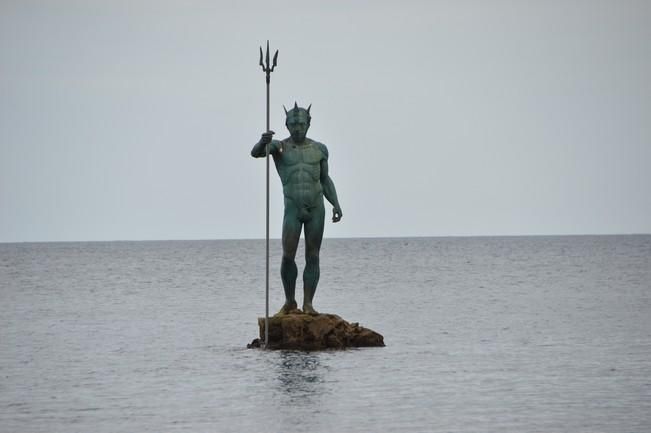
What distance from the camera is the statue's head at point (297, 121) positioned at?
23859 millimetres

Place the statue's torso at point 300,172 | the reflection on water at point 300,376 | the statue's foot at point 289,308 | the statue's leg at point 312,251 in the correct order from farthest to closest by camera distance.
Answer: the statue's foot at point 289,308 < the statue's leg at point 312,251 < the statue's torso at point 300,172 < the reflection on water at point 300,376

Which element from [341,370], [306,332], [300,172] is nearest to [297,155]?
[300,172]

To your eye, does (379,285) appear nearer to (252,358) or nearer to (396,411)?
(252,358)

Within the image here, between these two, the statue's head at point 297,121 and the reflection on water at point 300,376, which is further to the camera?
the statue's head at point 297,121

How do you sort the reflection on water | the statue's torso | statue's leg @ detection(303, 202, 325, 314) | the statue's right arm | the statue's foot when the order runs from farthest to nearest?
the statue's foot < statue's leg @ detection(303, 202, 325, 314) < the statue's torso < the statue's right arm < the reflection on water

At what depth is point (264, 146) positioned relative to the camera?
23312 millimetres

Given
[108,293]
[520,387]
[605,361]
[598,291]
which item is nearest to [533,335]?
[605,361]

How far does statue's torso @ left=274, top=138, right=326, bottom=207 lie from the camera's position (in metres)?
23.8

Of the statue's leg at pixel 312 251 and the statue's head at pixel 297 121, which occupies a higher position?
the statue's head at pixel 297 121

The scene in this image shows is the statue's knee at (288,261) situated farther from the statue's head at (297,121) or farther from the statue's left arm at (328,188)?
the statue's head at (297,121)

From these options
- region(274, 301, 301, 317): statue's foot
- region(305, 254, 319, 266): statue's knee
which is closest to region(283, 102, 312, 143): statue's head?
region(305, 254, 319, 266): statue's knee

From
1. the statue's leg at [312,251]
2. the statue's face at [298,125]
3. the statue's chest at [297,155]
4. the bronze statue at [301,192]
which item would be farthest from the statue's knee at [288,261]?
the statue's face at [298,125]

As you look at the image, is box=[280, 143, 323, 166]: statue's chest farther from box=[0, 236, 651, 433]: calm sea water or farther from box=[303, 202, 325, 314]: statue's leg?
box=[0, 236, 651, 433]: calm sea water

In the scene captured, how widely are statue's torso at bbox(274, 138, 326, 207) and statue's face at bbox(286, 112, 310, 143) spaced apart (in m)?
0.17
